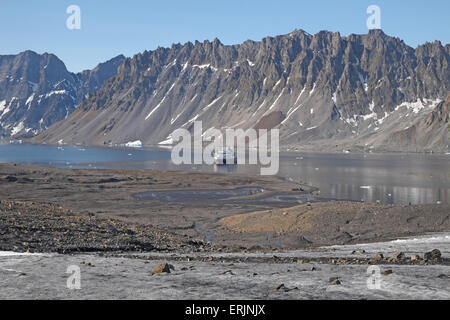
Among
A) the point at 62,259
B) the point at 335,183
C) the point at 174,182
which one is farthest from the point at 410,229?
the point at 174,182

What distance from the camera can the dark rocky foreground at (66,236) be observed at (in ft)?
82.4

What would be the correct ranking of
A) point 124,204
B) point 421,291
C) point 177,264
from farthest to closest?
1. point 124,204
2. point 177,264
3. point 421,291

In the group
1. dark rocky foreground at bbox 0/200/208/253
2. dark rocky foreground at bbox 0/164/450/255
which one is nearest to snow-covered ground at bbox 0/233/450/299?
dark rocky foreground at bbox 0/164/450/255

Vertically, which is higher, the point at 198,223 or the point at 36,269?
the point at 36,269

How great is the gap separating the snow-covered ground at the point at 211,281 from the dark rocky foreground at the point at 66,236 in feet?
19.2

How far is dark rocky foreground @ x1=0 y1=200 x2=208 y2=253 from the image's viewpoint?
2512 centimetres

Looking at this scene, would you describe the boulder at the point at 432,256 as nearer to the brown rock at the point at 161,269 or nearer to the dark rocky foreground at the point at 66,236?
the brown rock at the point at 161,269

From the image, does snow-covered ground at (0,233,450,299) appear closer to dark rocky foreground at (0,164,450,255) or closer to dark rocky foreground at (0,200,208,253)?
dark rocky foreground at (0,164,450,255)

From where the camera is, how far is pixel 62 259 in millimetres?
19406
